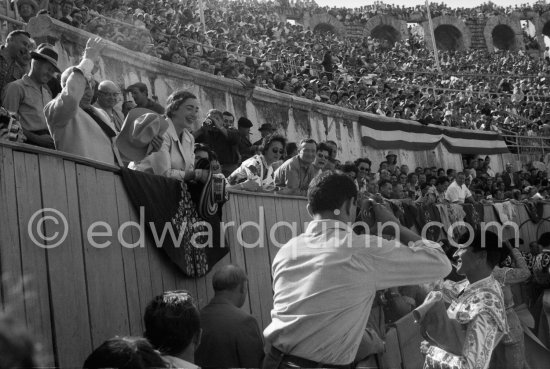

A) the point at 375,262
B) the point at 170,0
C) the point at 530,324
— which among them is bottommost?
the point at 530,324

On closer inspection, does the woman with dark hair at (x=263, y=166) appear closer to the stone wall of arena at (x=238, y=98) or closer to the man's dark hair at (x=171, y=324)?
the stone wall of arena at (x=238, y=98)

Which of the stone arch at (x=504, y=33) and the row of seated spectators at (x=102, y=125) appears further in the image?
the stone arch at (x=504, y=33)

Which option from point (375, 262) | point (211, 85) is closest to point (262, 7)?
point (211, 85)

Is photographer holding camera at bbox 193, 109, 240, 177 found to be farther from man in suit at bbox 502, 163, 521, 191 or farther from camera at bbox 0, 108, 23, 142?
man in suit at bbox 502, 163, 521, 191

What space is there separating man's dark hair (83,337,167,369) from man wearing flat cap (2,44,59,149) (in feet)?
11.0

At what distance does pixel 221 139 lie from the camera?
29.9 ft

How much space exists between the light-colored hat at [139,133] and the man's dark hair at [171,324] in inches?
72.8

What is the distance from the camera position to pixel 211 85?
14047 mm

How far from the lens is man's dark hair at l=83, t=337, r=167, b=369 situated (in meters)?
2.24

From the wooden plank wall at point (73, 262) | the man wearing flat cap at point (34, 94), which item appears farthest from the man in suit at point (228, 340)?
the man wearing flat cap at point (34, 94)

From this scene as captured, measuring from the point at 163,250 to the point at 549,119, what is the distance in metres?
24.8

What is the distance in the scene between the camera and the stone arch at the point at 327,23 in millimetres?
43844

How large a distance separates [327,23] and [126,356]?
43.2 metres

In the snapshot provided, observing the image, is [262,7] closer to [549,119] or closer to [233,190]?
[549,119]
